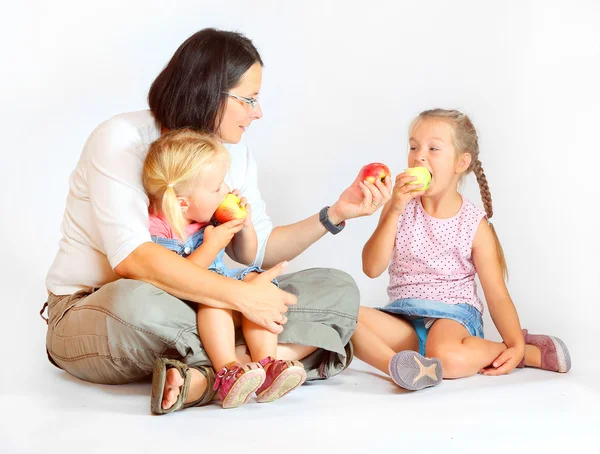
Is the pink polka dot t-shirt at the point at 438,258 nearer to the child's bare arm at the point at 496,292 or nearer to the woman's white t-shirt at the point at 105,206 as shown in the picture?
the child's bare arm at the point at 496,292

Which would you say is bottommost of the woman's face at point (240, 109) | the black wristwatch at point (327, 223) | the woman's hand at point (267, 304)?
the woman's hand at point (267, 304)

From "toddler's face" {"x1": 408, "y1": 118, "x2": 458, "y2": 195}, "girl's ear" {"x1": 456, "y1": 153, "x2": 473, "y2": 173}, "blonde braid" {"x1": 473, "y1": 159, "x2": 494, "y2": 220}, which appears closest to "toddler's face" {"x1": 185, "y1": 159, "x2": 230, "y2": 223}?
"toddler's face" {"x1": 408, "y1": 118, "x2": 458, "y2": 195}

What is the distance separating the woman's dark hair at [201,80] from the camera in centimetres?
280

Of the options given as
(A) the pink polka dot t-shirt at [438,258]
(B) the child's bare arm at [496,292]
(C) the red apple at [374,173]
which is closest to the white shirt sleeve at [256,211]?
(C) the red apple at [374,173]

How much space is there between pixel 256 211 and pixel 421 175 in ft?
1.87

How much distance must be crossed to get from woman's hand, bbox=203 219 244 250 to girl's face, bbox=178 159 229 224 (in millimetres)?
53

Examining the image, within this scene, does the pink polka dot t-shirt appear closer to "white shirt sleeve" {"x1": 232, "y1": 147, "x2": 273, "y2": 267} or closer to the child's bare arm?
the child's bare arm

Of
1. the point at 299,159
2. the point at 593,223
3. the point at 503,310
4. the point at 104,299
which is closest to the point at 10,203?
the point at 299,159

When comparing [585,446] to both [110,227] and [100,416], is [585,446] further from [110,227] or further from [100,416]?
[110,227]

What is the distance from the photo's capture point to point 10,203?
4.25 m

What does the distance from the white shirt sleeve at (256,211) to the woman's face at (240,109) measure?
0.75 ft

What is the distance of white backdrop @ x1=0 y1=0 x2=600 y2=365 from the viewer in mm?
4020

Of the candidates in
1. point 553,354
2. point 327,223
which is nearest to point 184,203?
point 327,223

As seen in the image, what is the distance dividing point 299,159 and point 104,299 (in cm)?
172
